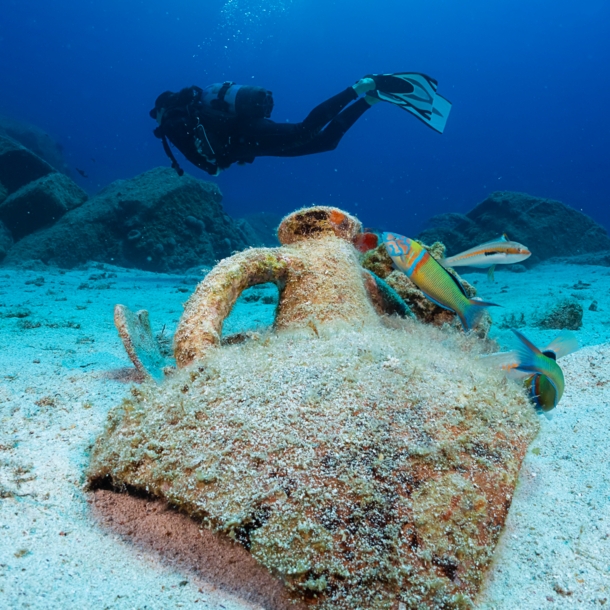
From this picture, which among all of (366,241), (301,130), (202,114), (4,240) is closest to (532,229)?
(301,130)

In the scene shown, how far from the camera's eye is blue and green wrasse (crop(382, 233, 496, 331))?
2691 millimetres

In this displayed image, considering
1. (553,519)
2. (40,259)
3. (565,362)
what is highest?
(553,519)

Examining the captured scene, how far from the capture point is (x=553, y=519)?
1.67 m

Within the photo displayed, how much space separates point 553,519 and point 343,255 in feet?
7.84

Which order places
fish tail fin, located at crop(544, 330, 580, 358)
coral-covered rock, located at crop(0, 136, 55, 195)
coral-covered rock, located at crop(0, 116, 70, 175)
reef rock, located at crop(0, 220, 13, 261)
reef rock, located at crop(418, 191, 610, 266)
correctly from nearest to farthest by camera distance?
fish tail fin, located at crop(544, 330, 580, 358), reef rock, located at crop(0, 220, 13, 261), coral-covered rock, located at crop(0, 136, 55, 195), reef rock, located at crop(418, 191, 610, 266), coral-covered rock, located at crop(0, 116, 70, 175)

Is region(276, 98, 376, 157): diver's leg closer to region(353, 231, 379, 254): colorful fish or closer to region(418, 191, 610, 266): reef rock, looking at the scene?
region(353, 231, 379, 254): colorful fish

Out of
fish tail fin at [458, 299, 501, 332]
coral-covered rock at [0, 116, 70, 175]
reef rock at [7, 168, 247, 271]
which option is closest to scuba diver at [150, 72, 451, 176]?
reef rock at [7, 168, 247, 271]

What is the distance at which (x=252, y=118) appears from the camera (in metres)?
8.65

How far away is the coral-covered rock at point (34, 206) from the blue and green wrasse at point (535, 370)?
1492 centimetres

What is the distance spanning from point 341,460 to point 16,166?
17677 mm

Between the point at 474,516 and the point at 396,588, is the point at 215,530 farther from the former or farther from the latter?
the point at 474,516

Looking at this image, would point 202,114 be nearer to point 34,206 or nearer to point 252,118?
point 252,118

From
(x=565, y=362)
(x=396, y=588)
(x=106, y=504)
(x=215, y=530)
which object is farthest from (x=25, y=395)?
(x=565, y=362)

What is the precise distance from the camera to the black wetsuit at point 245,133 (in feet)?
26.8
